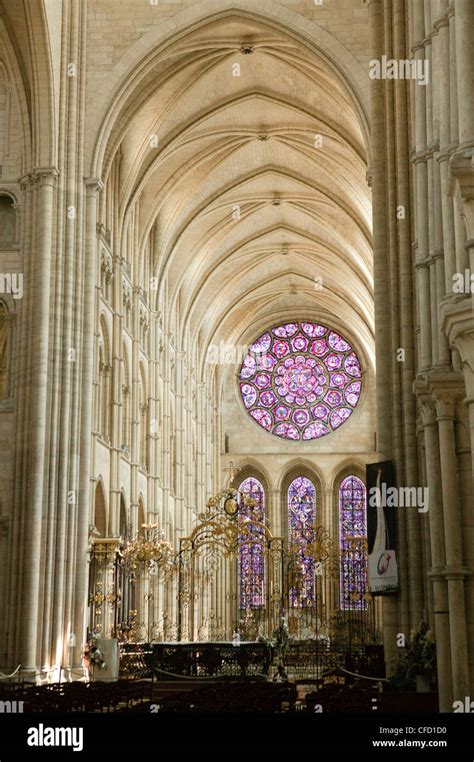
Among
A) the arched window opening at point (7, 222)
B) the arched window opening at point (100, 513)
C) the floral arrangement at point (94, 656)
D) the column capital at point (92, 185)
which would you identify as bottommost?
the floral arrangement at point (94, 656)

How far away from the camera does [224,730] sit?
30.6 ft

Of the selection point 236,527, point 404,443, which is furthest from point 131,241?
point 404,443

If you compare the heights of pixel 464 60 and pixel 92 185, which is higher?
pixel 92 185

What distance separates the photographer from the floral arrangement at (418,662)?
1590 centimetres

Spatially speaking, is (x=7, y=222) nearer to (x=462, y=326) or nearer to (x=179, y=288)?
(x=179, y=288)

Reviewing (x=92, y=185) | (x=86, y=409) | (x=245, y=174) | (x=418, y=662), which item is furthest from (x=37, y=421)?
(x=245, y=174)

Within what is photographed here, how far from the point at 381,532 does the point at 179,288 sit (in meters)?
23.7

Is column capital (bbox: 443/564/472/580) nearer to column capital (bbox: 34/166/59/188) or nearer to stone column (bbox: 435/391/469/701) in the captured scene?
stone column (bbox: 435/391/469/701)

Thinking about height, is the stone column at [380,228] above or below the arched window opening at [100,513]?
above

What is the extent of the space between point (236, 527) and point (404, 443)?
27.2ft

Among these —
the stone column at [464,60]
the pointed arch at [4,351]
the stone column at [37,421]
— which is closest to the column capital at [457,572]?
the stone column at [464,60]

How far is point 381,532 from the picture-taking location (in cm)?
1959

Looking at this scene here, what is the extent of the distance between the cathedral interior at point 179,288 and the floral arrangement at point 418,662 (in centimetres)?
4

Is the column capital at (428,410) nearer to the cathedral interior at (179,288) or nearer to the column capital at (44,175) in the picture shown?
the cathedral interior at (179,288)
